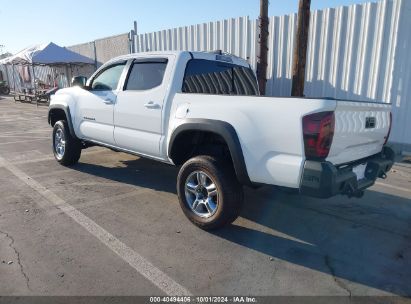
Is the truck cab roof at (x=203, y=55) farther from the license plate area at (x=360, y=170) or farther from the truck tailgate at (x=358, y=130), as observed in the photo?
the license plate area at (x=360, y=170)

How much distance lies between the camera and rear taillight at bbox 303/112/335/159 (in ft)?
9.14

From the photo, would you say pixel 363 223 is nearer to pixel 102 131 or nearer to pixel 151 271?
pixel 151 271

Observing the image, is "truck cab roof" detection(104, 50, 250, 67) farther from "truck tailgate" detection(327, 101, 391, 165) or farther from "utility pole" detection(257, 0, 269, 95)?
"utility pole" detection(257, 0, 269, 95)

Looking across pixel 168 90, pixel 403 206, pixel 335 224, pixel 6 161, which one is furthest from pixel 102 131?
pixel 403 206

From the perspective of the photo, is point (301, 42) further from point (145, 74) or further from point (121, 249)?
point (121, 249)

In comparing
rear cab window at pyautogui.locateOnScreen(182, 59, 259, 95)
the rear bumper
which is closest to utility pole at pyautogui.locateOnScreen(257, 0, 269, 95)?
rear cab window at pyautogui.locateOnScreen(182, 59, 259, 95)

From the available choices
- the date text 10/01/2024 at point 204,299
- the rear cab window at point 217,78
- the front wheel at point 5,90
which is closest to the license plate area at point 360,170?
the date text 10/01/2024 at point 204,299

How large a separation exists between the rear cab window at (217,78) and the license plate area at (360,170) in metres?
1.98

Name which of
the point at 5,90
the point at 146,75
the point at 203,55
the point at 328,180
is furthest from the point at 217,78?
the point at 5,90

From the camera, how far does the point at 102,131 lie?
5160 millimetres

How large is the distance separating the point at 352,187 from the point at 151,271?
197 cm

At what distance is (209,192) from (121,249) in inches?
42.2

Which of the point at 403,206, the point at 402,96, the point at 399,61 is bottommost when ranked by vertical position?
the point at 403,206

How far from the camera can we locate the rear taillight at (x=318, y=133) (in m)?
2.79
